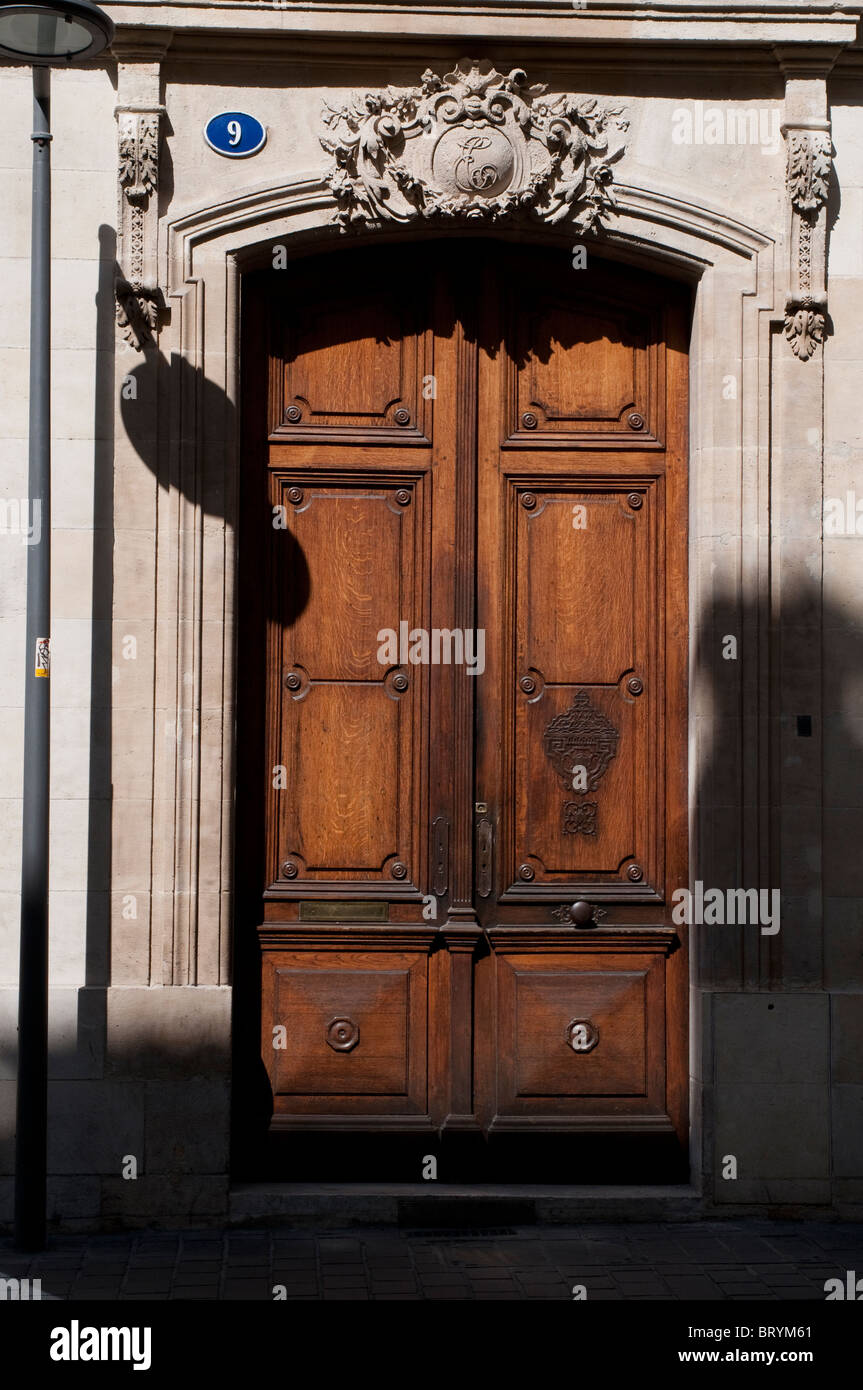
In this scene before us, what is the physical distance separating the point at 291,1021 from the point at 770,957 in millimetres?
2359

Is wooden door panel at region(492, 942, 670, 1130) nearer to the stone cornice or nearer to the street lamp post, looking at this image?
the street lamp post

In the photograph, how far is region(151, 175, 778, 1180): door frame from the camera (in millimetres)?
7133

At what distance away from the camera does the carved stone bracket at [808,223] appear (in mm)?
7277

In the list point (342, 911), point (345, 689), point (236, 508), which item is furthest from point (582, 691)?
point (236, 508)

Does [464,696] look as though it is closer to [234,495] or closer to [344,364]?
[234,495]

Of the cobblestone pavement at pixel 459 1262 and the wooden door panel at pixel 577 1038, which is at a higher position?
the wooden door panel at pixel 577 1038

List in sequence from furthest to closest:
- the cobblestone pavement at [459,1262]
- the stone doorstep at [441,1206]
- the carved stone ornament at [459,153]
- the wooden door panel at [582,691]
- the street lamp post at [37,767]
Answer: the wooden door panel at [582,691] < the carved stone ornament at [459,153] < the stone doorstep at [441,1206] < the street lamp post at [37,767] < the cobblestone pavement at [459,1262]

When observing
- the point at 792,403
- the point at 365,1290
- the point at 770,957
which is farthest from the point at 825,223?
the point at 365,1290

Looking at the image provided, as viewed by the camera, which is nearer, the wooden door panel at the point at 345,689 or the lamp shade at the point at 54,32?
the lamp shade at the point at 54,32

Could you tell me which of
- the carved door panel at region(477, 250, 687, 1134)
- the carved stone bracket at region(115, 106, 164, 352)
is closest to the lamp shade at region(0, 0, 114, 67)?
the carved stone bracket at region(115, 106, 164, 352)

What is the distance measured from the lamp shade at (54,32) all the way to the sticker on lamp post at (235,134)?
1.06 metres

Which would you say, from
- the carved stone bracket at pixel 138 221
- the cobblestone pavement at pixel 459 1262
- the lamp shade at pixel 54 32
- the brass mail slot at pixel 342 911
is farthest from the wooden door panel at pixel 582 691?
the lamp shade at pixel 54 32

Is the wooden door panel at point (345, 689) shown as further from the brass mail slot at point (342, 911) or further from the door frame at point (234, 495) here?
the door frame at point (234, 495)

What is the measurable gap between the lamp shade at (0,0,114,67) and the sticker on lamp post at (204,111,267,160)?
1059 mm
